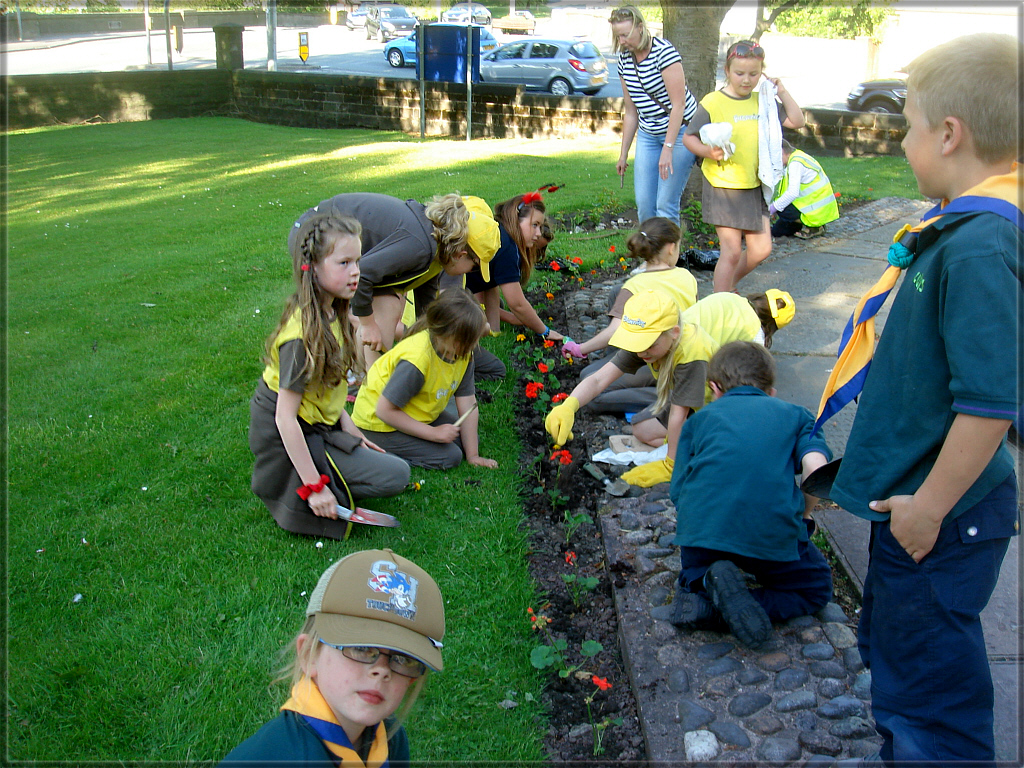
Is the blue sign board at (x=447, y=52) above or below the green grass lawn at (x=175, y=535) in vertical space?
above

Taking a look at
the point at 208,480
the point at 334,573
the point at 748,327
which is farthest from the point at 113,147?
the point at 334,573

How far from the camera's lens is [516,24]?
119ft

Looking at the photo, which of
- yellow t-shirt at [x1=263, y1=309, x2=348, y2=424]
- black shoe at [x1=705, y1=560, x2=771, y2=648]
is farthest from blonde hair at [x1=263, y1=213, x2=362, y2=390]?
black shoe at [x1=705, y1=560, x2=771, y2=648]

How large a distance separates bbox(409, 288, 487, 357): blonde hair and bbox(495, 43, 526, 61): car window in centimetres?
2062

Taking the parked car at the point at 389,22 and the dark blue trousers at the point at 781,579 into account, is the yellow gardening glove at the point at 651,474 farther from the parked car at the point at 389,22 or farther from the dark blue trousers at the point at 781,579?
the parked car at the point at 389,22

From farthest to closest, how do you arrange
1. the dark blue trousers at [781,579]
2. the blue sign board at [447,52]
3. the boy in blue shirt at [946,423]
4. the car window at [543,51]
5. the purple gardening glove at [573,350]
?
the car window at [543,51]
the blue sign board at [447,52]
the purple gardening glove at [573,350]
the dark blue trousers at [781,579]
the boy in blue shirt at [946,423]

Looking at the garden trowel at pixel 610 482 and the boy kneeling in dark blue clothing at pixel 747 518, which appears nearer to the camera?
the boy kneeling in dark blue clothing at pixel 747 518

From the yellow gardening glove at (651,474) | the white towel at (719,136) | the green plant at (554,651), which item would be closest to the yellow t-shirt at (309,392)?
the green plant at (554,651)

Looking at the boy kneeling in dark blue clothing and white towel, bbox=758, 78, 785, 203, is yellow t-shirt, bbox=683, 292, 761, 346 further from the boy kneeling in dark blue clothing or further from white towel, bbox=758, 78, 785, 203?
white towel, bbox=758, 78, 785, 203

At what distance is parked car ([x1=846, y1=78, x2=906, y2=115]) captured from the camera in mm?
18172

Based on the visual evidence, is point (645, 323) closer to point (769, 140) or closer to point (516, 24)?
point (769, 140)

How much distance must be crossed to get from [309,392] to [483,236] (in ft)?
5.89

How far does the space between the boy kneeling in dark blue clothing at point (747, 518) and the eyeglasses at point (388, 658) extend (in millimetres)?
1325

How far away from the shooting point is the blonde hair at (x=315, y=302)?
312 cm
